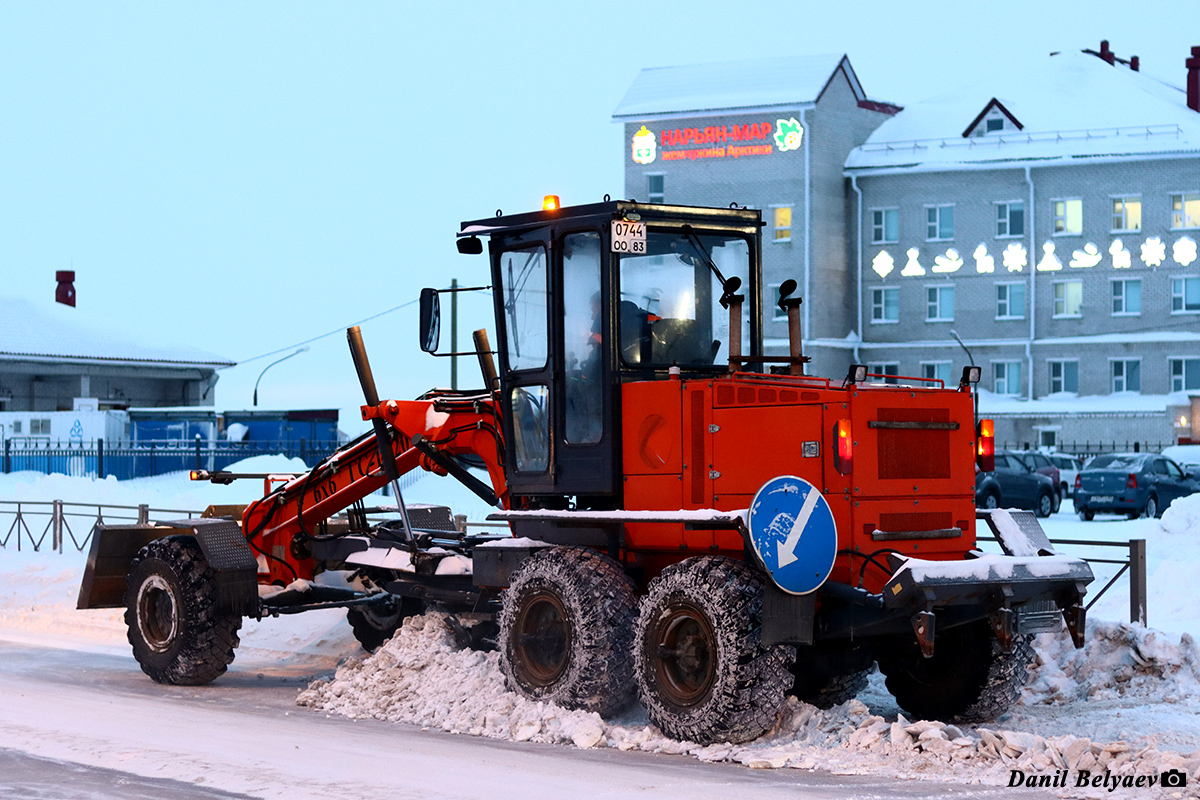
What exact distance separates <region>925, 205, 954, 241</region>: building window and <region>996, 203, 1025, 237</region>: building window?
2.04 meters

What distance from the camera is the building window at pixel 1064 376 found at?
218 feet

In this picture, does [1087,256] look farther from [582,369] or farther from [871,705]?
[582,369]

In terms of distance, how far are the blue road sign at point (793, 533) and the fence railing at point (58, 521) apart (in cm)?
1341

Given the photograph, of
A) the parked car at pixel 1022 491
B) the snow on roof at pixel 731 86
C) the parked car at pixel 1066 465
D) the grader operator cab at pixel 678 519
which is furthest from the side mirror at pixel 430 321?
the snow on roof at pixel 731 86

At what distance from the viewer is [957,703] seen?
10.3 metres

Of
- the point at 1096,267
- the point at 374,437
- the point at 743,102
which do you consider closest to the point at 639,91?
the point at 743,102

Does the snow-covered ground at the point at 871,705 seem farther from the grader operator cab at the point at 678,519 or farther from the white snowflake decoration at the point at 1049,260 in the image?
the white snowflake decoration at the point at 1049,260

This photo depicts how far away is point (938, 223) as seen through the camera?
6862 cm

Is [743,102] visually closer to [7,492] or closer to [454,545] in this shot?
[7,492]

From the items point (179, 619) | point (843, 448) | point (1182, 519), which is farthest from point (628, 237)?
point (1182, 519)

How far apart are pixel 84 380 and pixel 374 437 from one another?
4930 cm

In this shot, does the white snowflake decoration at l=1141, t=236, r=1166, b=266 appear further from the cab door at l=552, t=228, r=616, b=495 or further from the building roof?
the cab door at l=552, t=228, r=616, b=495

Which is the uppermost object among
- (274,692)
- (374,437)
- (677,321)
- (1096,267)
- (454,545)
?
(1096,267)

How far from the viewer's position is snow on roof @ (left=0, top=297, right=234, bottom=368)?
57.4m
